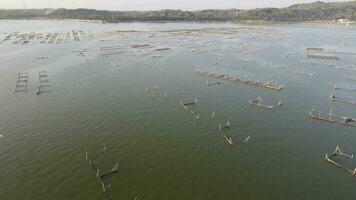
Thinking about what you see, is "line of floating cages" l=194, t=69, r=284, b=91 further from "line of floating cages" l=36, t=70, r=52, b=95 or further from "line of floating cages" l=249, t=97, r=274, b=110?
"line of floating cages" l=36, t=70, r=52, b=95

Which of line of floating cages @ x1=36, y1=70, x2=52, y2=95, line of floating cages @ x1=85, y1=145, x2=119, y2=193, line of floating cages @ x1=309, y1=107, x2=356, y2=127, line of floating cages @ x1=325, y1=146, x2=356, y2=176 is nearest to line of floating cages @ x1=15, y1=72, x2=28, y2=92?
line of floating cages @ x1=36, y1=70, x2=52, y2=95

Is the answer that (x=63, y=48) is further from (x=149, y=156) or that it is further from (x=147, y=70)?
(x=149, y=156)

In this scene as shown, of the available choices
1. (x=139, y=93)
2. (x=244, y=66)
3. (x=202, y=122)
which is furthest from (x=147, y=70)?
(x=202, y=122)

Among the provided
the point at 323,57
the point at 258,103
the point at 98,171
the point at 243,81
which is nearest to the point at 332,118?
the point at 258,103

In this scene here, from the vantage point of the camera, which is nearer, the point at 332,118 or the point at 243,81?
the point at 332,118

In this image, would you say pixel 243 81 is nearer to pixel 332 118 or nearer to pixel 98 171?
pixel 332 118

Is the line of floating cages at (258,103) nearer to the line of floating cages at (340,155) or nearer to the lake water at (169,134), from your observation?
the lake water at (169,134)

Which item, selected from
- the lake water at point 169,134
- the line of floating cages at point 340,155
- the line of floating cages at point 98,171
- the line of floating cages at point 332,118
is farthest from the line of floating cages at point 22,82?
the line of floating cages at point 340,155
